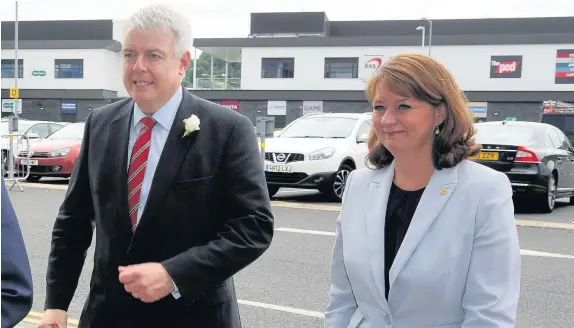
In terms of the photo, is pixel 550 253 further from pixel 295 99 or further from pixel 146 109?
pixel 295 99

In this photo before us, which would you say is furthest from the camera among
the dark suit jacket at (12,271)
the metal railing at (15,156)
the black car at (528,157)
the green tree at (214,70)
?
the green tree at (214,70)

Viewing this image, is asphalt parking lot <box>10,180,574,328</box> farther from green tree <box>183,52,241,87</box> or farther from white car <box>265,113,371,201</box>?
green tree <box>183,52,241,87</box>

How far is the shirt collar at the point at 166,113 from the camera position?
2.03 meters

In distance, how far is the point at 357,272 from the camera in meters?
2.03

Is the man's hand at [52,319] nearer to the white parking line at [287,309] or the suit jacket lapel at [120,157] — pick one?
the suit jacket lapel at [120,157]

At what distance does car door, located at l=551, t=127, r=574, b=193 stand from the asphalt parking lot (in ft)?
2.95

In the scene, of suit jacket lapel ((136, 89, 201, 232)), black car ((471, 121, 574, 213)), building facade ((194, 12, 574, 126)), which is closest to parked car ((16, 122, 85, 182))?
black car ((471, 121, 574, 213))

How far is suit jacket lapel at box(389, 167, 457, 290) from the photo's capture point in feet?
6.29

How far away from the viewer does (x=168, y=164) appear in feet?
6.35

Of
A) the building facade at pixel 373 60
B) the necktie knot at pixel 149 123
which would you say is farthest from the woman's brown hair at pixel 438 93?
the building facade at pixel 373 60

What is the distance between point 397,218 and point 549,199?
947 centimetres

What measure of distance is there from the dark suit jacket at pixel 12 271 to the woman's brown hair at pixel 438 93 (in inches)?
48.8

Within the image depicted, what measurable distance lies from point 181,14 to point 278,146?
359 inches

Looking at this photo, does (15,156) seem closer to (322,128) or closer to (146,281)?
(322,128)
